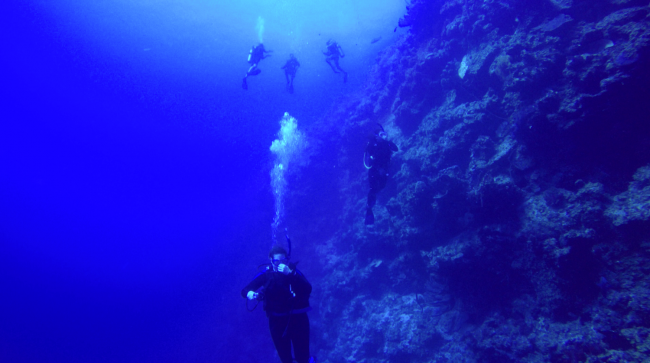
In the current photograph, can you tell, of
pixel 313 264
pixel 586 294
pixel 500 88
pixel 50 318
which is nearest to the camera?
pixel 586 294

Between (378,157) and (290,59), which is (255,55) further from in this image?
(378,157)

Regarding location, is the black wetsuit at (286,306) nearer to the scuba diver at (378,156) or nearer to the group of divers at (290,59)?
the scuba diver at (378,156)

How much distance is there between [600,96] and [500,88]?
2.74 meters

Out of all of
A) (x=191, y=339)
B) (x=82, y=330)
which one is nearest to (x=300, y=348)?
(x=191, y=339)

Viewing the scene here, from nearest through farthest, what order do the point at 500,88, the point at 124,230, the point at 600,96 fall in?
the point at 600,96 → the point at 500,88 → the point at 124,230

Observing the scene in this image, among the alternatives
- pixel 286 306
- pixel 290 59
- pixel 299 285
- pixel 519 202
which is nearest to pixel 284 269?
pixel 299 285

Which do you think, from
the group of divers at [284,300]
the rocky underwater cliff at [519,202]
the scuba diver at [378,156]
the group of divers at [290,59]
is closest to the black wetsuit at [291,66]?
the group of divers at [290,59]

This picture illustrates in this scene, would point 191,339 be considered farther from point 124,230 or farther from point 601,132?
point 124,230

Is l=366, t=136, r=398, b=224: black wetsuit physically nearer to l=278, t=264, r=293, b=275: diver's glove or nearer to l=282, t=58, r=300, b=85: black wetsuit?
l=278, t=264, r=293, b=275: diver's glove

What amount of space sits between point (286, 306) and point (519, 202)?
19.7ft

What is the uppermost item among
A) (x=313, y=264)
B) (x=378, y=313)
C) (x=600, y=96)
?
(x=313, y=264)

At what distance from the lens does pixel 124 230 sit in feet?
219

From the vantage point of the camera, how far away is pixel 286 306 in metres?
3.86

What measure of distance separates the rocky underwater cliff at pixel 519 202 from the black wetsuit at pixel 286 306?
457 centimetres
